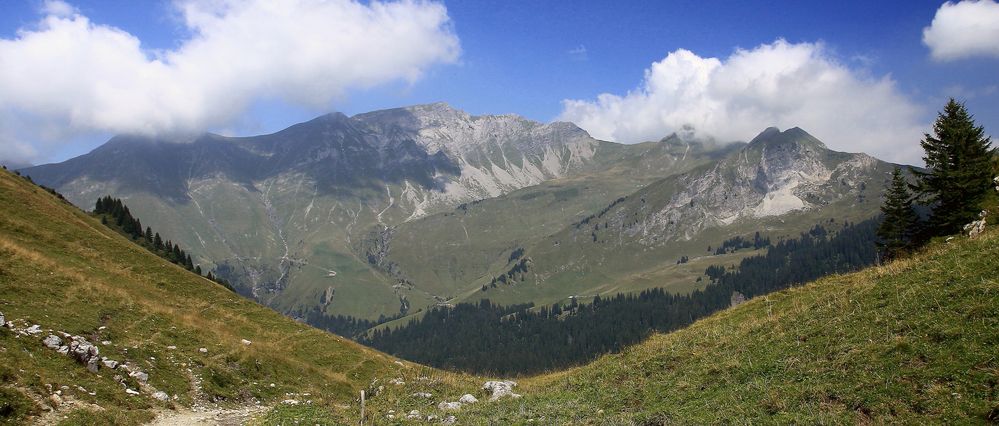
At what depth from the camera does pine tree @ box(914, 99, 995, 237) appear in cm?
5078

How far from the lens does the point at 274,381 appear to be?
3475cm

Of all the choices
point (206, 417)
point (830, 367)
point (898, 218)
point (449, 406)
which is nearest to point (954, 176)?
point (898, 218)

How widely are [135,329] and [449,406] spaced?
1969cm

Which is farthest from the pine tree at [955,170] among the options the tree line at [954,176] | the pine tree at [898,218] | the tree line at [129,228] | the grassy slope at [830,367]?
the tree line at [129,228]

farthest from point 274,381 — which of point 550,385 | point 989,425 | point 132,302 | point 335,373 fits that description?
point 989,425

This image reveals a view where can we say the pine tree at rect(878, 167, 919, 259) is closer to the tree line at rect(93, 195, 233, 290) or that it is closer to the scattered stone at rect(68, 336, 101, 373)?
the scattered stone at rect(68, 336, 101, 373)

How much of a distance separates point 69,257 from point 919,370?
53.8 m

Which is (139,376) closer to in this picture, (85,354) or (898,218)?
(85,354)

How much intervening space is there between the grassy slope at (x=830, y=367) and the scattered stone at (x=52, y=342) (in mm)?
10266

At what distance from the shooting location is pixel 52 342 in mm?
24406

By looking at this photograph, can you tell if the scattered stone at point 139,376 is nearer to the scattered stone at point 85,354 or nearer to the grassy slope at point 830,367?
the scattered stone at point 85,354

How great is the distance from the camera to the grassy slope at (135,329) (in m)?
23.2

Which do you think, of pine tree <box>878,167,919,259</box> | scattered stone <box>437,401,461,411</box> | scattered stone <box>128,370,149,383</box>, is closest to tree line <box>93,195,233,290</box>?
scattered stone <box>128,370,149,383</box>

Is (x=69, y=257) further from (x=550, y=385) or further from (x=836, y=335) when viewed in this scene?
(x=836, y=335)
